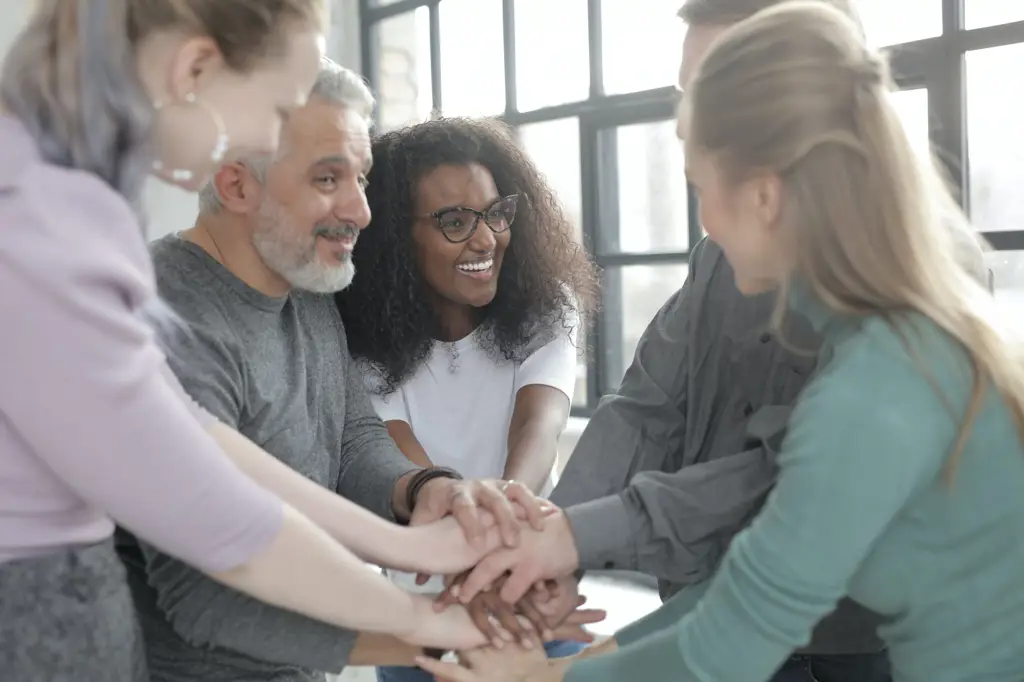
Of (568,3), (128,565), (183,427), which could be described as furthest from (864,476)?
(568,3)

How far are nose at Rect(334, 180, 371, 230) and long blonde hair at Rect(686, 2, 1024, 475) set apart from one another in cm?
77

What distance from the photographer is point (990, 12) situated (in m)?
2.80

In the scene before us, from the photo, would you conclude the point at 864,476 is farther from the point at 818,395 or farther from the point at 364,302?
the point at 364,302

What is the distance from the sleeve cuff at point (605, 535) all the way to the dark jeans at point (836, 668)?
0.27m

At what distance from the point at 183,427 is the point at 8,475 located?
0.18 m

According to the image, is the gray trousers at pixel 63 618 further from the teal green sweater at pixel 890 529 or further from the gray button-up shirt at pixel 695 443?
the gray button-up shirt at pixel 695 443

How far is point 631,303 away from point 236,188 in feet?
7.62

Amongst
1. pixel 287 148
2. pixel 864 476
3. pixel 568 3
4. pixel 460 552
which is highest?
pixel 568 3

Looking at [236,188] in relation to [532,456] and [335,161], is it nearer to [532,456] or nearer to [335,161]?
[335,161]

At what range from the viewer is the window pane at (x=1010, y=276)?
2834mm

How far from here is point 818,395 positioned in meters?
1.10

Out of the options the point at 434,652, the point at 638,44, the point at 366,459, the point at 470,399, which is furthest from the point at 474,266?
the point at 638,44

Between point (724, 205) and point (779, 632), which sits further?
point (724, 205)

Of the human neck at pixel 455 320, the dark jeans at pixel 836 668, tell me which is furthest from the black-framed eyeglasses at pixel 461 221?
the dark jeans at pixel 836 668
